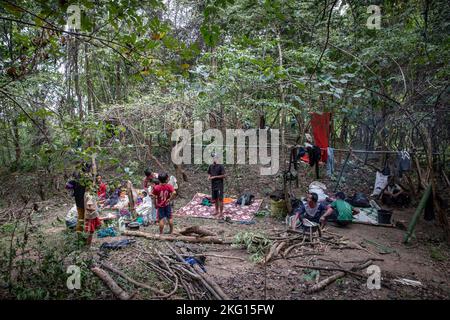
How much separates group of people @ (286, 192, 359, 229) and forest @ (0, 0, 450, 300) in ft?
0.27

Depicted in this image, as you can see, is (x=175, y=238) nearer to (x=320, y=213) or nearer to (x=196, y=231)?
(x=196, y=231)

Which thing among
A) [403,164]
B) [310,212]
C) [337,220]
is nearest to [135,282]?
[310,212]

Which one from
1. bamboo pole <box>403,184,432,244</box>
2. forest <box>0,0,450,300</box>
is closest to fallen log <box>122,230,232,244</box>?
forest <box>0,0,450,300</box>

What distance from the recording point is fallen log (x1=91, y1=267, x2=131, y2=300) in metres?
3.73

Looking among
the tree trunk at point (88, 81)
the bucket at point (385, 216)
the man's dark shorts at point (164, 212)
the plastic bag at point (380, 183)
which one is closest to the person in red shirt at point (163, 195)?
the man's dark shorts at point (164, 212)

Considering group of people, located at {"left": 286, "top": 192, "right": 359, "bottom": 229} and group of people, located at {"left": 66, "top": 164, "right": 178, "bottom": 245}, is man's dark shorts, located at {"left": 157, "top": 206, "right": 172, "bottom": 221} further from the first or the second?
group of people, located at {"left": 286, "top": 192, "right": 359, "bottom": 229}

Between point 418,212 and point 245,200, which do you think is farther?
point 245,200

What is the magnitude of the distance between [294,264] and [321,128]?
170 inches

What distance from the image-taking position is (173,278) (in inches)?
168

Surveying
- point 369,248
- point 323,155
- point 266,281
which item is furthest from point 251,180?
point 266,281

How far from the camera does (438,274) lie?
15.4 feet

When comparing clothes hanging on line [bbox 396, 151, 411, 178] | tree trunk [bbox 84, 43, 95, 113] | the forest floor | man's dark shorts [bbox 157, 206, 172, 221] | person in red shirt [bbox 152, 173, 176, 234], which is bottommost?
the forest floor

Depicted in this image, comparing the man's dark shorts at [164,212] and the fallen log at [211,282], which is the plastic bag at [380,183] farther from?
the fallen log at [211,282]

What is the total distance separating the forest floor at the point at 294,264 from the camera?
398 centimetres
